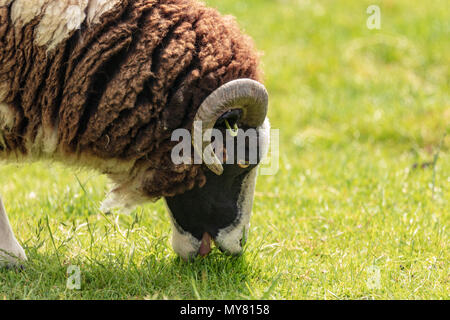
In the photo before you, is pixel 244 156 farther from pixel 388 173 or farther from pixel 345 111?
pixel 345 111

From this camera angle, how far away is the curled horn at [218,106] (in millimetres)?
3471

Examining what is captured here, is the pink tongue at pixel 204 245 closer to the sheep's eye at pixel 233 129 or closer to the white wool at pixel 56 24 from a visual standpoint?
the sheep's eye at pixel 233 129

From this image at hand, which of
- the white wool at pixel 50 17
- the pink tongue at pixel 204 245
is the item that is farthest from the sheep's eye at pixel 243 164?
the white wool at pixel 50 17

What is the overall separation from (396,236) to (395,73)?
5.03 m

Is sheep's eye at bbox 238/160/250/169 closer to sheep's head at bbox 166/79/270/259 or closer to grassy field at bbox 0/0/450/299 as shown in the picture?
sheep's head at bbox 166/79/270/259

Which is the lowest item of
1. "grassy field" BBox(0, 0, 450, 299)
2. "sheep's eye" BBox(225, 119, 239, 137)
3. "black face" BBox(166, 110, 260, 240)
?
"grassy field" BBox(0, 0, 450, 299)

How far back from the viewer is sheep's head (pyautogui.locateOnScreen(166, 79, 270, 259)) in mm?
3506

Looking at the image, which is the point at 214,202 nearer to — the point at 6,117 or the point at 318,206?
the point at 6,117

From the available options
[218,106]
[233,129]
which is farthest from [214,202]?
[218,106]

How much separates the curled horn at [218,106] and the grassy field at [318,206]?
77cm

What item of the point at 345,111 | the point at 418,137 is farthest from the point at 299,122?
the point at 418,137

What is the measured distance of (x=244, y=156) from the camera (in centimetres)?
377

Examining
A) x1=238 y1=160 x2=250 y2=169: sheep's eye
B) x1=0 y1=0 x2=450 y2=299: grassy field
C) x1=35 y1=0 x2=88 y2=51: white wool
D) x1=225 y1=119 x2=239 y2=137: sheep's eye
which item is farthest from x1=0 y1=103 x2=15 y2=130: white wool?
x1=238 y1=160 x2=250 y2=169: sheep's eye

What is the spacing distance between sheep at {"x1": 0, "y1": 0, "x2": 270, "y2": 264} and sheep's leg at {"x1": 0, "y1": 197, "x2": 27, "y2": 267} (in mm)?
554
